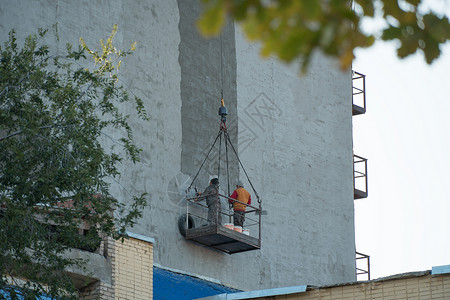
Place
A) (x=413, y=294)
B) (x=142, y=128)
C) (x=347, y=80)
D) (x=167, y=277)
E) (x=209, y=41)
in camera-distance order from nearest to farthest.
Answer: (x=413, y=294) < (x=167, y=277) < (x=142, y=128) < (x=209, y=41) < (x=347, y=80)

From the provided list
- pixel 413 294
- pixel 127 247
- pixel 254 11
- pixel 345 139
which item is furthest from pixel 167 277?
pixel 254 11

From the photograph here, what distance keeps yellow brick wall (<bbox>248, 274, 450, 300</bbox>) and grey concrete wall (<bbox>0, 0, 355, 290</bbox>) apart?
10.0 meters

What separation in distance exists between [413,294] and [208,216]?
12.0m

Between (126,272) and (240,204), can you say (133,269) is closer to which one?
(126,272)

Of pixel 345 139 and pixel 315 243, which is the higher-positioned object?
pixel 345 139

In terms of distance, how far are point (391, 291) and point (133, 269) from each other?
5.08 m

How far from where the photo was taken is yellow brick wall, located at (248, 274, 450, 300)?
55.9 feet

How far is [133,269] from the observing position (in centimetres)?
1928

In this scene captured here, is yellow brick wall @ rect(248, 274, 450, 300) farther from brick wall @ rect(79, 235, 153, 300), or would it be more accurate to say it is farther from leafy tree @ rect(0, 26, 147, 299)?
leafy tree @ rect(0, 26, 147, 299)

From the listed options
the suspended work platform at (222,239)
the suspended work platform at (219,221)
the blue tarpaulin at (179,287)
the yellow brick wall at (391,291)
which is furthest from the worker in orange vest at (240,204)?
the yellow brick wall at (391,291)

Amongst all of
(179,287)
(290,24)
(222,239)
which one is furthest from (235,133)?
(290,24)

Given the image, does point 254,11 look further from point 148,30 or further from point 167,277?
point 148,30

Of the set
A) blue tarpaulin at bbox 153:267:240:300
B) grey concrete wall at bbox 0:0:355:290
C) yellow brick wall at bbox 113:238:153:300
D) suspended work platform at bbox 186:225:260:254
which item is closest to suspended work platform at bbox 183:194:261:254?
suspended work platform at bbox 186:225:260:254

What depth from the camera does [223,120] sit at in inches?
1131
